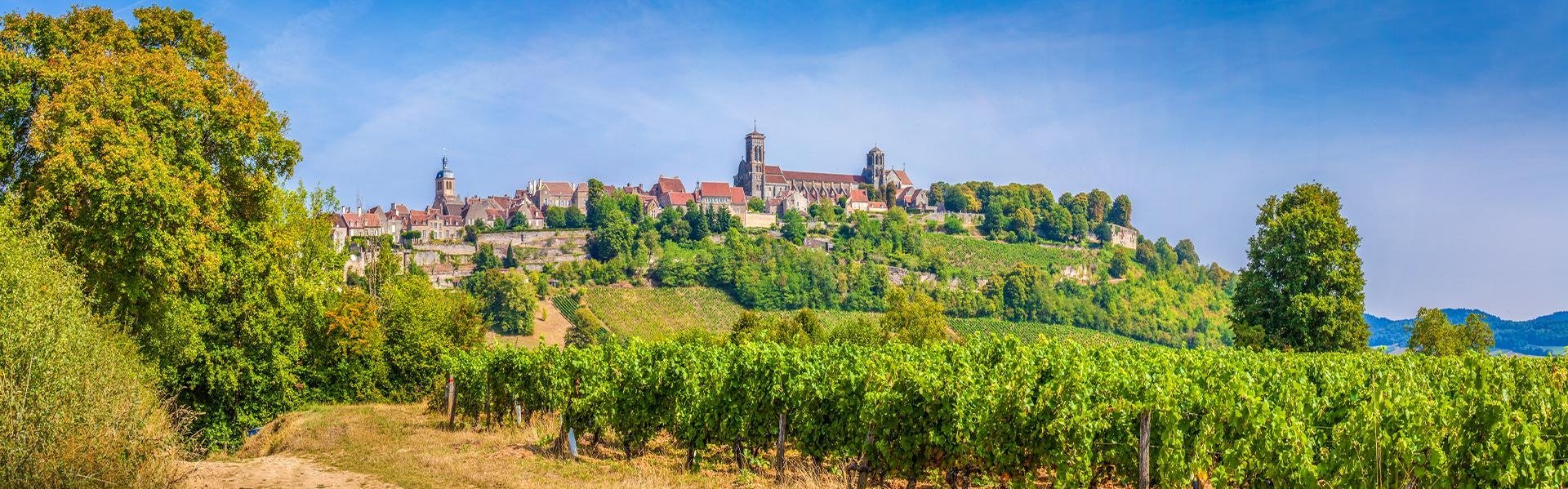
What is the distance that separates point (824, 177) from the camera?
567ft

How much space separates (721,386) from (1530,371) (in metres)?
10.8

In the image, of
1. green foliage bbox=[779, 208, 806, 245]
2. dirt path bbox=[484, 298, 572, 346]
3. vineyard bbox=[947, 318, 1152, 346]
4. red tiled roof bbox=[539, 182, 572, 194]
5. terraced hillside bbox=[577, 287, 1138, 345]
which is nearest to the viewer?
dirt path bbox=[484, 298, 572, 346]

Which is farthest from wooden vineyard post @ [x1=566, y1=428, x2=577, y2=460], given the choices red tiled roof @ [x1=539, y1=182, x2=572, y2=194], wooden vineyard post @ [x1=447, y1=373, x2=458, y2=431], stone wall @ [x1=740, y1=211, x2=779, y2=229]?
red tiled roof @ [x1=539, y1=182, x2=572, y2=194]

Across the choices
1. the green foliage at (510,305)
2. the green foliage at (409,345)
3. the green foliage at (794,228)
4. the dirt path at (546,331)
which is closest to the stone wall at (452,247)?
the dirt path at (546,331)

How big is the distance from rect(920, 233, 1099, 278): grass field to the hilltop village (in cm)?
1631

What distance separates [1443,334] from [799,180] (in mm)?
135508

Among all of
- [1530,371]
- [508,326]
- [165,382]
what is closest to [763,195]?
[508,326]

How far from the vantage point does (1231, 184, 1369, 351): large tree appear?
30.2m

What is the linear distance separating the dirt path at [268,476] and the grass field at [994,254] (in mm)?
114018

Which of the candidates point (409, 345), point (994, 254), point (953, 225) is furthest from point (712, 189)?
point (409, 345)

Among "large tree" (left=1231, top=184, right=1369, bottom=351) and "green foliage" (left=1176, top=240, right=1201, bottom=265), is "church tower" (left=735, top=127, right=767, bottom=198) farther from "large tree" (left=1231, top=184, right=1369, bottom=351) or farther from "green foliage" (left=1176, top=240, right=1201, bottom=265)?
"large tree" (left=1231, top=184, right=1369, bottom=351)

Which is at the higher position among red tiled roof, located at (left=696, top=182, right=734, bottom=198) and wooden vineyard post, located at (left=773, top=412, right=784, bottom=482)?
red tiled roof, located at (left=696, top=182, right=734, bottom=198)

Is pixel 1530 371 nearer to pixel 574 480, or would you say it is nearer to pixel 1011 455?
pixel 1011 455

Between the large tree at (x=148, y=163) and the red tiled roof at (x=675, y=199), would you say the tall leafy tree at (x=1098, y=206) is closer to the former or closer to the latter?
the red tiled roof at (x=675, y=199)
